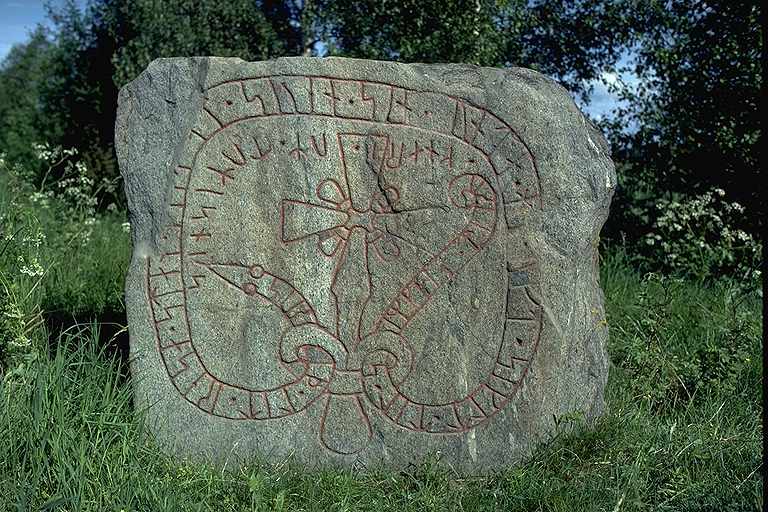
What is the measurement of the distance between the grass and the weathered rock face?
0.43 feet

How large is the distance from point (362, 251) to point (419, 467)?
0.83 meters

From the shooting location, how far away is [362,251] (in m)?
3.38

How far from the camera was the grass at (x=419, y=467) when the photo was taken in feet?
9.68

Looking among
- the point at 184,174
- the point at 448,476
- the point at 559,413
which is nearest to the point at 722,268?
the point at 559,413

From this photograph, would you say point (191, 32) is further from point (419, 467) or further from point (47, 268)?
point (419, 467)

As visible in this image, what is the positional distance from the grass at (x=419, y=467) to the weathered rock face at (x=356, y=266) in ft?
0.43

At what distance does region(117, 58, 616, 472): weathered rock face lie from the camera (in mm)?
3355

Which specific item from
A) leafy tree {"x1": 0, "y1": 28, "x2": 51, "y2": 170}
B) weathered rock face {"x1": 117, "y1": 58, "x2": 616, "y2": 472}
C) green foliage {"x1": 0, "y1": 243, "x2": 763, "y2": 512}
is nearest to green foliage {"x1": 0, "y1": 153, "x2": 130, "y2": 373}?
green foliage {"x1": 0, "y1": 243, "x2": 763, "y2": 512}

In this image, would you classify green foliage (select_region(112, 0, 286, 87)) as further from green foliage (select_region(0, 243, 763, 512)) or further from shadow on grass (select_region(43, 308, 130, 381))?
green foliage (select_region(0, 243, 763, 512))

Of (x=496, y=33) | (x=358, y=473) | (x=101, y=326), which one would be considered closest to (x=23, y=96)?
(x=496, y=33)

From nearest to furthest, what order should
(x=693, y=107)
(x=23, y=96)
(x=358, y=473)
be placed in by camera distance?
(x=358, y=473), (x=693, y=107), (x=23, y=96)

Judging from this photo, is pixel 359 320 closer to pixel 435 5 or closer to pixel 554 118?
pixel 554 118

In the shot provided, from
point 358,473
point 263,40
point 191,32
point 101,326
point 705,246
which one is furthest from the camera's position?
point 263,40

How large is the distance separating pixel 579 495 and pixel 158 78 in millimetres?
2143
